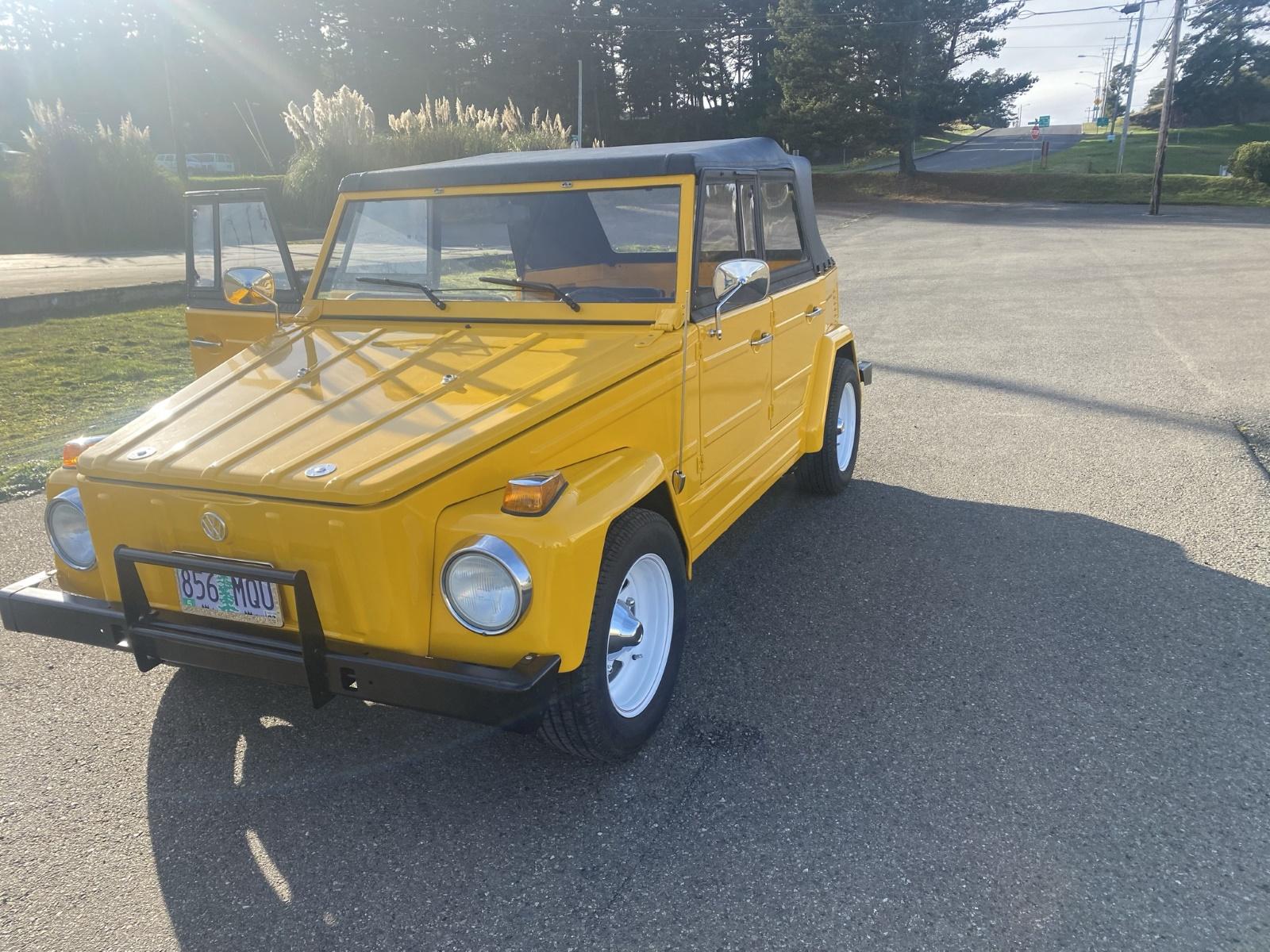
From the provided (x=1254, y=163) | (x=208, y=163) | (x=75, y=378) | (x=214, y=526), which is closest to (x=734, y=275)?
(x=214, y=526)

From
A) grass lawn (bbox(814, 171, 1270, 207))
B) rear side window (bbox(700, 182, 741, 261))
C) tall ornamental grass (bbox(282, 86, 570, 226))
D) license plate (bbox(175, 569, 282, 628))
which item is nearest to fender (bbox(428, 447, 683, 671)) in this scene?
license plate (bbox(175, 569, 282, 628))

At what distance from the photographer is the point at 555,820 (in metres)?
2.79

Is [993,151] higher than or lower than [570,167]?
higher

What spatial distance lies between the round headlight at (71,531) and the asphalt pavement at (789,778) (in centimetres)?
66

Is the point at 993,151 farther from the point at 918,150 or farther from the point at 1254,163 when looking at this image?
the point at 1254,163

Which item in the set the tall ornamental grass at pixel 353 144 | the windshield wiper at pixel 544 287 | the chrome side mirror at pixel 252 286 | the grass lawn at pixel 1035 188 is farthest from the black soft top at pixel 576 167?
the grass lawn at pixel 1035 188

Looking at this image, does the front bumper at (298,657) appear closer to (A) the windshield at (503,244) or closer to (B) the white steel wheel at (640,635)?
(B) the white steel wheel at (640,635)

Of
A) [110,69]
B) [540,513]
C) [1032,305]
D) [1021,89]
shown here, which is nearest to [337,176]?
[1032,305]

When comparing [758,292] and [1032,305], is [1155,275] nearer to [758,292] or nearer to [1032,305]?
[1032,305]

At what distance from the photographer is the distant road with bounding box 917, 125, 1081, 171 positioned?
1780 inches

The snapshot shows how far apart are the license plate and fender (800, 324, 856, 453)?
2.99 metres

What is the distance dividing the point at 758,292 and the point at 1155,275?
526 inches

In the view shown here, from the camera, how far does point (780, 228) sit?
4.61 meters

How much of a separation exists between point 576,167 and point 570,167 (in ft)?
0.09
